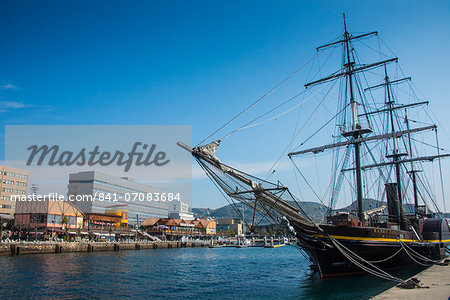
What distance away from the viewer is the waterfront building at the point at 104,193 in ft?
364

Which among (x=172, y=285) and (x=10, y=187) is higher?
(x=10, y=187)

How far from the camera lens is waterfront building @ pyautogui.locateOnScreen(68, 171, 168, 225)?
→ 110812 mm

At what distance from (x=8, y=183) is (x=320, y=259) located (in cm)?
9582

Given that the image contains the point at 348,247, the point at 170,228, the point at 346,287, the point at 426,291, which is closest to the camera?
the point at 426,291

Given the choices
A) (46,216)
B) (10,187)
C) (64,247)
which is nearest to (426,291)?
(64,247)

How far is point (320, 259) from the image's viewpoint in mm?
25531

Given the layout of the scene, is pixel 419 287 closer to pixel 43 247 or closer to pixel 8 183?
pixel 43 247

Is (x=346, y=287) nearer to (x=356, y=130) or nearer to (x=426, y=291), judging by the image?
(x=426, y=291)

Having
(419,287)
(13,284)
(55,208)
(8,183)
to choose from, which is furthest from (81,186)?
(419,287)

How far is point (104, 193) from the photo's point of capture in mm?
116375

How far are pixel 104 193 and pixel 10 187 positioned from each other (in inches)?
1201

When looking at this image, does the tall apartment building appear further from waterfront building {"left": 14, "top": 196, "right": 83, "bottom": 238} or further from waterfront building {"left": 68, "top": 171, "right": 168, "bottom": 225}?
waterfront building {"left": 68, "top": 171, "right": 168, "bottom": 225}

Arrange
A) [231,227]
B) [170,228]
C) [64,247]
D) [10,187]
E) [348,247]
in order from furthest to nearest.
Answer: [231,227] → [170,228] → [10,187] → [64,247] → [348,247]

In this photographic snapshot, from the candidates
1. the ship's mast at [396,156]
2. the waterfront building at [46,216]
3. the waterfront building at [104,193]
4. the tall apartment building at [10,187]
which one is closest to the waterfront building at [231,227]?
the waterfront building at [104,193]
